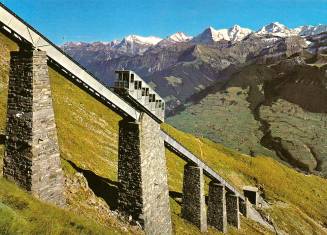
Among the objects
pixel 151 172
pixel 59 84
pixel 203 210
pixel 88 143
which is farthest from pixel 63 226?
pixel 59 84

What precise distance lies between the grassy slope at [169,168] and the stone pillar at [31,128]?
123cm

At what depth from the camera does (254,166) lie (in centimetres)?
8688

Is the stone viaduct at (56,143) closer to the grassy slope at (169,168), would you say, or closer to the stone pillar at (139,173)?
the stone pillar at (139,173)

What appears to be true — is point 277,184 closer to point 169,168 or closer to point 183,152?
point 169,168

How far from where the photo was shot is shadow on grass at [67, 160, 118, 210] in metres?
30.7

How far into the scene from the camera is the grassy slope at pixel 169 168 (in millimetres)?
34084

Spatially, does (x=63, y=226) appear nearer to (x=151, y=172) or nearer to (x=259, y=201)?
(x=151, y=172)

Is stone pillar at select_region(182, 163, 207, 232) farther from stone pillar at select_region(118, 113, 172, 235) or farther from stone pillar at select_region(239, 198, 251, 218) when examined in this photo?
stone pillar at select_region(239, 198, 251, 218)

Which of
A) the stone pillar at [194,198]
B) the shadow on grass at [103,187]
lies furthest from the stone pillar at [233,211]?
the shadow on grass at [103,187]

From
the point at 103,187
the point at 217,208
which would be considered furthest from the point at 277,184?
the point at 103,187

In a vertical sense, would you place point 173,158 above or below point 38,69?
below

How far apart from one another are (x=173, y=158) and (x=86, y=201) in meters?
41.4

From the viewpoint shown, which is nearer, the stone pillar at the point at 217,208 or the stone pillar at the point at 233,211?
the stone pillar at the point at 217,208

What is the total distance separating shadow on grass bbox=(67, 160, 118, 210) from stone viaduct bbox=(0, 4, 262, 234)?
2.12 m
